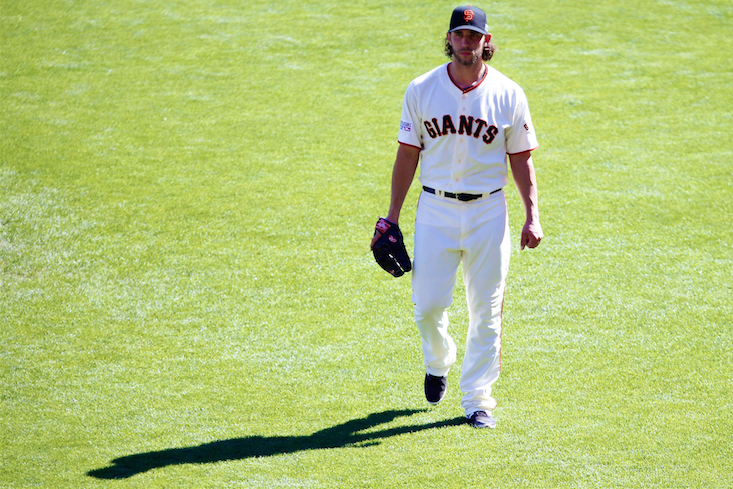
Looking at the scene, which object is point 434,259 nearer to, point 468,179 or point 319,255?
point 468,179

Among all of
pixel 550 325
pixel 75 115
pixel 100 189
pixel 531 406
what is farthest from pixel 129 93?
pixel 531 406

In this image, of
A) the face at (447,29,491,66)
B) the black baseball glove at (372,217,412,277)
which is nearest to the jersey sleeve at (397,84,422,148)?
the face at (447,29,491,66)

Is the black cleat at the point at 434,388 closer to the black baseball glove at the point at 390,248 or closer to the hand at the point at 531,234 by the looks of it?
the black baseball glove at the point at 390,248

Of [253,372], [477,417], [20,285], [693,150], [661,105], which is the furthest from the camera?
[661,105]

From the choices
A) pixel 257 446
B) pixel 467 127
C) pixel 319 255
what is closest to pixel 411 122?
pixel 467 127

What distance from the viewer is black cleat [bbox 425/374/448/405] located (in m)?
4.20

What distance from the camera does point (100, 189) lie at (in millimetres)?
6684

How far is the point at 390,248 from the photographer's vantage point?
12.9 ft

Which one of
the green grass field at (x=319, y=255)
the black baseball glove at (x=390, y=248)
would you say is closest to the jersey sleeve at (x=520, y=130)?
the black baseball glove at (x=390, y=248)

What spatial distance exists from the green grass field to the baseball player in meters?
0.63

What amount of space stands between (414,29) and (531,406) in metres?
6.80

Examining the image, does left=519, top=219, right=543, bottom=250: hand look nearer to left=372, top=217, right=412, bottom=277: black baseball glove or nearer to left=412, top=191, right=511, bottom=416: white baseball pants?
left=412, top=191, right=511, bottom=416: white baseball pants

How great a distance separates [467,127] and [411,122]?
11.2 inches

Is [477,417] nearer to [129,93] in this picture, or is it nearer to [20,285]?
[20,285]
